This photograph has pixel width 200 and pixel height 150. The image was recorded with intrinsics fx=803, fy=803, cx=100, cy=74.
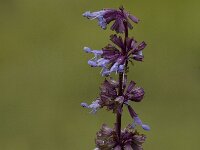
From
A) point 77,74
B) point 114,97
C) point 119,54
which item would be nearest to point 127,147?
point 114,97

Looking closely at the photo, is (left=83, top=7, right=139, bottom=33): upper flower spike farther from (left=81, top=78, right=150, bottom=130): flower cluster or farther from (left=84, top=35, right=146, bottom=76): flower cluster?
(left=81, top=78, right=150, bottom=130): flower cluster

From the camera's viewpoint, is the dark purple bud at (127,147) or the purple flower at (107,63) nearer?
the purple flower at (107,63)

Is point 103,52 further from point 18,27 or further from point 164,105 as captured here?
point 18,27

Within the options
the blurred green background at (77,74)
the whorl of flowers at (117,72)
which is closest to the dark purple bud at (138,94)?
the whorl of flowers at (117,72)

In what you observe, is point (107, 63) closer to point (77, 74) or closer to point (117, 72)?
point (117, 72)

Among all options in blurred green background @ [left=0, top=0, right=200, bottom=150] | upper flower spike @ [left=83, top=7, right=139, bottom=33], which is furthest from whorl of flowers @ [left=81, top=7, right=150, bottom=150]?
blurred green background @ [left=0, top=0, right=200, bottom=150]

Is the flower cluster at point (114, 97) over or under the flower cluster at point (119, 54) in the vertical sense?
under

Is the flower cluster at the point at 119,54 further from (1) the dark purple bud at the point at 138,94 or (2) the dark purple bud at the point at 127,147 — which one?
(2) the dark purple bud at the point at 127,147
